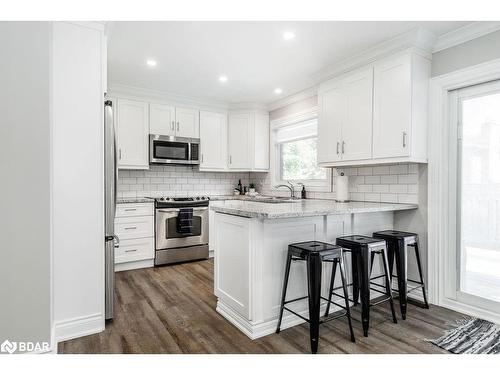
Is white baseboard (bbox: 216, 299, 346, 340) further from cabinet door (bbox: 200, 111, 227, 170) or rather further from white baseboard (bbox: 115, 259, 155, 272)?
cabinet door (bbox: 200, 111, 227, 170)

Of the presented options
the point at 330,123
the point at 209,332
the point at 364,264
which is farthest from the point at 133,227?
the point at 364,264

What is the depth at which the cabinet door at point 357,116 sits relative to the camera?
10.1 feet

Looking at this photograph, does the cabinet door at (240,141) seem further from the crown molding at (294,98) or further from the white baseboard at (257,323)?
the white baseboard at (257,323)

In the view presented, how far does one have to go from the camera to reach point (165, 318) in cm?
254

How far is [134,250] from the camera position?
403 centimetres

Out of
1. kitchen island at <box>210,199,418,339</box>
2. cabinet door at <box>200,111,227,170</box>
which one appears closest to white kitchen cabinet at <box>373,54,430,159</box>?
kitchen island at <box>210,199,418,339</box>

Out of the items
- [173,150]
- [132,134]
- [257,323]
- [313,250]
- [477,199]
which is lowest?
[257,323]

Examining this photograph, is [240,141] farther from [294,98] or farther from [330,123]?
[330,123]

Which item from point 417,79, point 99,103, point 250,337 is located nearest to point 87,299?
point 250,337

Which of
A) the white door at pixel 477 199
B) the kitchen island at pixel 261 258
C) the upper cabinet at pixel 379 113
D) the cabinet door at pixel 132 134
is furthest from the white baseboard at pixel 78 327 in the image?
the white door at pixel 477 199

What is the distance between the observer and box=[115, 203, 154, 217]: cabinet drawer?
3.93 m

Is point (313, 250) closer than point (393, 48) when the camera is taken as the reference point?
Yes

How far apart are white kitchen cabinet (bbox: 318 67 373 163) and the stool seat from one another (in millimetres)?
1307

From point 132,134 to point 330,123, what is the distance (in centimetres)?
275
